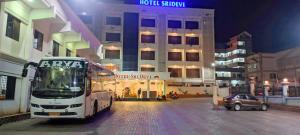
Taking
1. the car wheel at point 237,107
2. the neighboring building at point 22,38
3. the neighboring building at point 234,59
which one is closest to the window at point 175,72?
the neighboring building at point 234,59

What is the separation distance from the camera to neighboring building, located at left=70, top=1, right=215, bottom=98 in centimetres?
5853

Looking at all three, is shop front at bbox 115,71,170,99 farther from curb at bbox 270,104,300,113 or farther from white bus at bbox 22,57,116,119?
white bus at bbox 22,57,116,119

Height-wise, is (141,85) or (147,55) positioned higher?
(147,55)

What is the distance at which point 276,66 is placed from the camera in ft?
246

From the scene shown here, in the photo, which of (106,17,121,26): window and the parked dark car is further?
(106,17,121,26): window

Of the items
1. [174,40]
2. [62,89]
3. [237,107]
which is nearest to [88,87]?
[62,89]

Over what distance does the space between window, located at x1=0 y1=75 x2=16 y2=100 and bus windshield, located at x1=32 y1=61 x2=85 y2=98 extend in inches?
120

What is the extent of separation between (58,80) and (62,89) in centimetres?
55

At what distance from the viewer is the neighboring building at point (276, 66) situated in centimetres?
6638

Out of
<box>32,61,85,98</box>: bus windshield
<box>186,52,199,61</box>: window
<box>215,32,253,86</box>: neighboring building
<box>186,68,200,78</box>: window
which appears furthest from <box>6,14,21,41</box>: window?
<box>215,32,253,86</box>: neighboring building

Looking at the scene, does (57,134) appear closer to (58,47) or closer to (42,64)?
(42,64)

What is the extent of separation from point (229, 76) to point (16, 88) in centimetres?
8232

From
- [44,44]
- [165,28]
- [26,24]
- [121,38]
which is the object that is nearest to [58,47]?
[44,44]

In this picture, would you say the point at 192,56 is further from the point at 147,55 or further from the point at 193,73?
the point at 147,55
